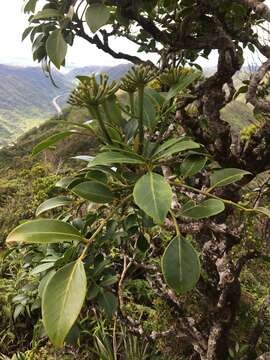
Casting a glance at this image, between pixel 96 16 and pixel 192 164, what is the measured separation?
0.98 feet

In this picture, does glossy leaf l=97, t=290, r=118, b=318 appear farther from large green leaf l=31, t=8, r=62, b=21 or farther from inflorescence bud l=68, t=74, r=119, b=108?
large green leaf l=31, t=8, r=62, b=21

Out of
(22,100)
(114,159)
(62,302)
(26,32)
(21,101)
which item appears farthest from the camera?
(22,100)

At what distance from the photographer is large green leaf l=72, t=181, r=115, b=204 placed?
23.7 inches

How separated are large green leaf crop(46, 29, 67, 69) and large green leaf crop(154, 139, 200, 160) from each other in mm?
258

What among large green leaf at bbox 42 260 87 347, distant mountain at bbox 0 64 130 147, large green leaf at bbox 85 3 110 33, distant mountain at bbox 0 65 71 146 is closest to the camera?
large green leaf at bbox 42 260 87 347

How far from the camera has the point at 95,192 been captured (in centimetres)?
61

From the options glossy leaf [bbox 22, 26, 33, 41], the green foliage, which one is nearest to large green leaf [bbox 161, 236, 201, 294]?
the green foliage

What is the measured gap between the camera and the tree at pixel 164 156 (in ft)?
1.63

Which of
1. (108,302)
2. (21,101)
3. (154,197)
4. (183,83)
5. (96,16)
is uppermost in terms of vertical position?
(96,16)

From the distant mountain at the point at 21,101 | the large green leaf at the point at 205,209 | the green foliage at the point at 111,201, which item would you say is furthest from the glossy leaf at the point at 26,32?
the distant mountain at the point at 21,101

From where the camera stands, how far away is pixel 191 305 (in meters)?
2.13

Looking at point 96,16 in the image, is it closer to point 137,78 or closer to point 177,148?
point 137,78

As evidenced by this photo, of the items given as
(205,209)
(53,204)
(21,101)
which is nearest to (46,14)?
(53,204)

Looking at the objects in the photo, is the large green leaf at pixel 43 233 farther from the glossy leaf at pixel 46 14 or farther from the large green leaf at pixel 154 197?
the glossy leaf at pixel 46 14
